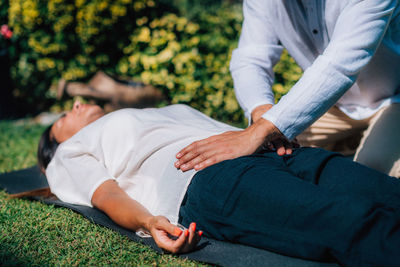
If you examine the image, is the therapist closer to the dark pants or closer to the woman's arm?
the dark pants

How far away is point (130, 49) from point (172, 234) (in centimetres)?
369

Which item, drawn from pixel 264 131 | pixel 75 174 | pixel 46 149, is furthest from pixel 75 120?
pixel 264 131

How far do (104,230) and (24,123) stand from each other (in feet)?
11.6

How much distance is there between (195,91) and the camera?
4.30 metres

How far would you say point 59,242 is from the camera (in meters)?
1.91

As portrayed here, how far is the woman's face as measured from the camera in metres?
2.63

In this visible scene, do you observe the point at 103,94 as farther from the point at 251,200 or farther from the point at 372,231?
the point at 372,231

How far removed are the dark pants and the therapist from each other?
5.4 inches

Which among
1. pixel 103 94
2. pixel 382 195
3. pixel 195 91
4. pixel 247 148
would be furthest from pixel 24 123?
pixel 382 195

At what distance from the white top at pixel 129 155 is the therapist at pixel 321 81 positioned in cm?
17

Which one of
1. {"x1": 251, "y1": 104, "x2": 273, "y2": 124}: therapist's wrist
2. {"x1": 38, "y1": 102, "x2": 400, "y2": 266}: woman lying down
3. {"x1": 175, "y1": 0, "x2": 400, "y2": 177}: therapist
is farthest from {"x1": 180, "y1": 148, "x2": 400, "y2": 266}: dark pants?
{"x1": 251, "y1": 104, "x2": 273, "y2": 124}: therapist's wrist

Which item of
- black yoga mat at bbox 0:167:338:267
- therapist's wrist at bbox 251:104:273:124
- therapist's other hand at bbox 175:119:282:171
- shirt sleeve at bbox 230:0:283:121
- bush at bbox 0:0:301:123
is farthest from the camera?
bush at bbox 0:0:301:123

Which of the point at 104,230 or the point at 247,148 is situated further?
the point at 104,230

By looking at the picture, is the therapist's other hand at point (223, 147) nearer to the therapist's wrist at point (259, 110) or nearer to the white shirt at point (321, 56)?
the white shirt at point (321, 56)
